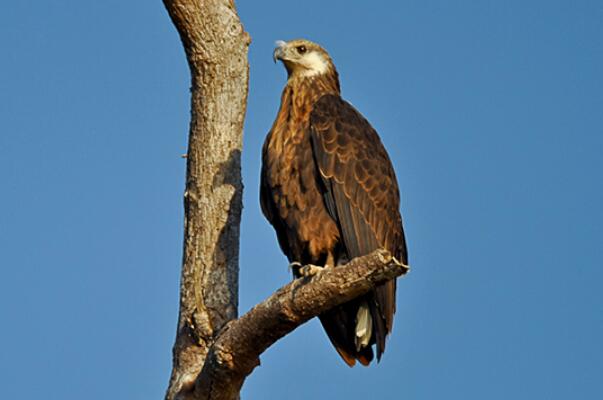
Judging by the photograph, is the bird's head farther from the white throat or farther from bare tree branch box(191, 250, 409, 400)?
bare tree branch box(191, 250, 409, 400)

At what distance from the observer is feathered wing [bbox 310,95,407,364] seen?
5.77m

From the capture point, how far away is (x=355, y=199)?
19.4 ft

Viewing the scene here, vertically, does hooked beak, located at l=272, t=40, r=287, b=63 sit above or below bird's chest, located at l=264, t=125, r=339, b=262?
above

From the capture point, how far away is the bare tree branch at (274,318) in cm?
388

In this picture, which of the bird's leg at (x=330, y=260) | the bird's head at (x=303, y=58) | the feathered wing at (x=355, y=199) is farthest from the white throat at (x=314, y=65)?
the bird's leg at (x=330, y=260)

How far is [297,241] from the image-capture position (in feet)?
19.6

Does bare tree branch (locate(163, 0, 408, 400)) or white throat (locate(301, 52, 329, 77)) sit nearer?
bare tree branch (locate(163, 0, 408, 400))

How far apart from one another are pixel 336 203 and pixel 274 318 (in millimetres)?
1742

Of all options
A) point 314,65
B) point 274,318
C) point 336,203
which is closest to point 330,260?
point 336,203

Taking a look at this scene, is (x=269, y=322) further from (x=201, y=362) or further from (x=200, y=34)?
(x=200, y=34)

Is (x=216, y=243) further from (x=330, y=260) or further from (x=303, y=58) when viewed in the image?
(x=303, y=58)

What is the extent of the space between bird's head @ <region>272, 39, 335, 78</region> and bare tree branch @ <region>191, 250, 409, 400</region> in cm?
271

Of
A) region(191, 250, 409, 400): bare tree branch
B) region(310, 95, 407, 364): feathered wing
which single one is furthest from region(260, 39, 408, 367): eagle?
region(191, 250, 409, 400): bare tree branch

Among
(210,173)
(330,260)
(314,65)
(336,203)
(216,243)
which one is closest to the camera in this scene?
(216,243)
